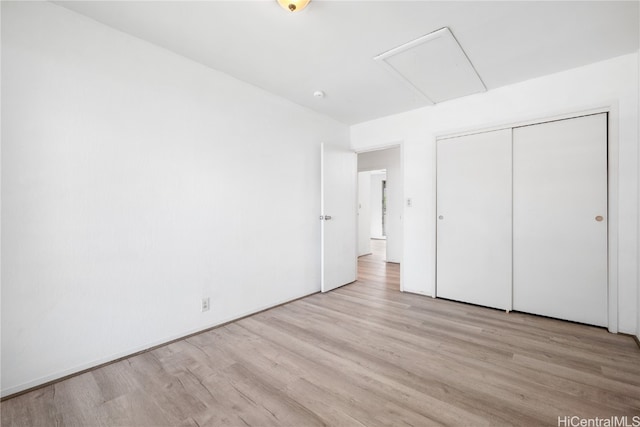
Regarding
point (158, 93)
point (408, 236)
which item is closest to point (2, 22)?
point (158, 93)

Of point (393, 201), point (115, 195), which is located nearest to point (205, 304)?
point (115, 195)

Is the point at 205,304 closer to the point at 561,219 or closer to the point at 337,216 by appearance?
the point at 337,216

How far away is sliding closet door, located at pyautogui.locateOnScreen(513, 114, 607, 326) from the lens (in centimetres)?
250

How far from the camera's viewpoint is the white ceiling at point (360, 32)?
180 centimetres

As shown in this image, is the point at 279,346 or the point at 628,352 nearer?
the point at 628,352

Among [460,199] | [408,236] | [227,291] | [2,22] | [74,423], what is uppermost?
[2,22]

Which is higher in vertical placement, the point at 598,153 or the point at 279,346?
the point at 598,153

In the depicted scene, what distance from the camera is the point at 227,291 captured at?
2.69 metres

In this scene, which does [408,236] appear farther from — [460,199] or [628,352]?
[628,352]

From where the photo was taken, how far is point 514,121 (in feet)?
9.44

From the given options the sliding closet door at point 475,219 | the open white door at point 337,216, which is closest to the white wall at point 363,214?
the open white door at point 337,216

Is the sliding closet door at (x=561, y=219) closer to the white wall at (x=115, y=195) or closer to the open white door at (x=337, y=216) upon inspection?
the open white door at (x=337, y=216)

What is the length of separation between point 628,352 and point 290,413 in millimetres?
2680

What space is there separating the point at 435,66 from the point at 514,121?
1.17 metres
